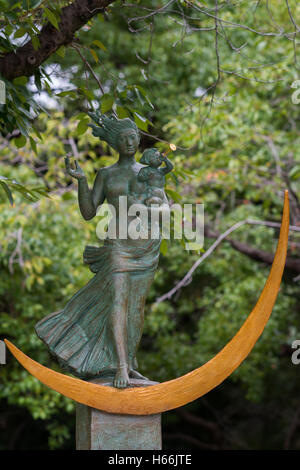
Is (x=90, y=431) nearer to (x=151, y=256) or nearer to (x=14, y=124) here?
(x=151, y=256)

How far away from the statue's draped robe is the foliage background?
1068 millimetres

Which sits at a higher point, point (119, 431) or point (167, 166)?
point (167, 166)

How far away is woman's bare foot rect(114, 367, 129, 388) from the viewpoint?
406cm

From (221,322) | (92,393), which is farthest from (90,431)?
(221,322)

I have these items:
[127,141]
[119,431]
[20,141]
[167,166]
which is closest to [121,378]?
[119,431]

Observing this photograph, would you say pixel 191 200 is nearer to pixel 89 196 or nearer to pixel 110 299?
pixel 89 196

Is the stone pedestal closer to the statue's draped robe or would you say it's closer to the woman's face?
the statue's draped robe

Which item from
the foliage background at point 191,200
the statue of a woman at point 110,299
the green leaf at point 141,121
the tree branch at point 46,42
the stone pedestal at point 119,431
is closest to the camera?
the stone pedestal at point 119,431

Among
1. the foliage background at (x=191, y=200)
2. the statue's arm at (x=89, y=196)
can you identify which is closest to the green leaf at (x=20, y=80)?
the foliage background at (x=191, y=200)

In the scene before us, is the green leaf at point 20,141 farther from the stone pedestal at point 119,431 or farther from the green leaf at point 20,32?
the stone pedestal at point 119,431

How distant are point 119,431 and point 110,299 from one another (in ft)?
2.55

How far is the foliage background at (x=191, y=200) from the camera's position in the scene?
7504 millimetres

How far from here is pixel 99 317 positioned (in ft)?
14.3

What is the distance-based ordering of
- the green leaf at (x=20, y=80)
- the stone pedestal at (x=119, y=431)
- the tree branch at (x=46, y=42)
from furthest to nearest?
the green leaf at (x=20, y=80), the tree branch at (x=46, y=42), the stone pedestal at (x=119, y=431)
